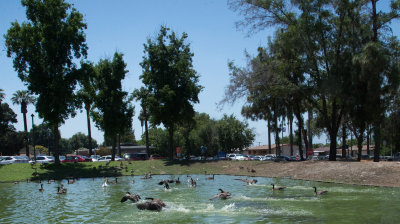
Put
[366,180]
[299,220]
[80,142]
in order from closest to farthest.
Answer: [299,220]
[366,180]
[80,142]

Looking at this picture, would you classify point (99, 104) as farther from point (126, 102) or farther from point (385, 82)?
point (385, 82)

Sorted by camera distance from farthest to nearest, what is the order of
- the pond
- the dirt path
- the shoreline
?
the shoreline < the dirt path < the pond

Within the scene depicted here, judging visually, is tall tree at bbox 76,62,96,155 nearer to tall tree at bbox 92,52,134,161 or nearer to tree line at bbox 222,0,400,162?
tall tree at bbox 92,52,134,161

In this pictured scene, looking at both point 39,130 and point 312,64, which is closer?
point 312,64

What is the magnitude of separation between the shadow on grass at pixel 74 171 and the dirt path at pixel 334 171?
44.8 feet

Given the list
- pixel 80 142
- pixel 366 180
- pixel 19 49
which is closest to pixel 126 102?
pixel 19 49

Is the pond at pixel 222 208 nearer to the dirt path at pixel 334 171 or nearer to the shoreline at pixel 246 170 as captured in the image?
the dirt path at pixel 334 171

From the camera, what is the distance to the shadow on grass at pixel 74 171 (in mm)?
40169

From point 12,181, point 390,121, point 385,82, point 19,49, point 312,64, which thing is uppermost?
point 19,49

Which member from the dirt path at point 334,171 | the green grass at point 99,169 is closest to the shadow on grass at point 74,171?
the green grass at point 99,169

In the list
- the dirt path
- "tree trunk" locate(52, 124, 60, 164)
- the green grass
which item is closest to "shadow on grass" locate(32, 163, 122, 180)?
the green grass

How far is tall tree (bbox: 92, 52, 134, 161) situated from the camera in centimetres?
5281

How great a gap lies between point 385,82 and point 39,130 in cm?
13475

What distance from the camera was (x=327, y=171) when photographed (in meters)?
32.4
